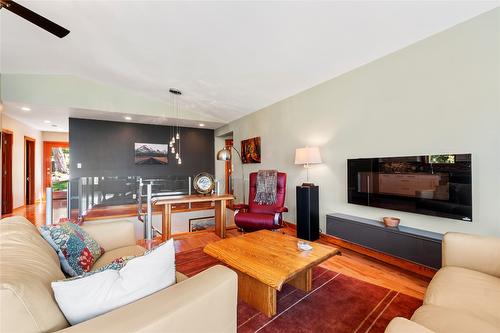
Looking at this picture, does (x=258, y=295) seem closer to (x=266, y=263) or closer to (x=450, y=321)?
(x=266, y=263)

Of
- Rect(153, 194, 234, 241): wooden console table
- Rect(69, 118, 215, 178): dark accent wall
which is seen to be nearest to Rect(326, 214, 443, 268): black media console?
Rect(153, 194, 234, 241): wooden console table

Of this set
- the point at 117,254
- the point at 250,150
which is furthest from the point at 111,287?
the point at 250,150

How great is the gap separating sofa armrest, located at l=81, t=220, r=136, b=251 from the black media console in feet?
8.24

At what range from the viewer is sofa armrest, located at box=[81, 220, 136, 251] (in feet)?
6.50

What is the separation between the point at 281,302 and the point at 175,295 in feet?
4.40

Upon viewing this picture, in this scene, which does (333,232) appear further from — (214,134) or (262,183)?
(214,134)

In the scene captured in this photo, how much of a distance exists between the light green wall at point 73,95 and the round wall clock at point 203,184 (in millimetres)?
2629

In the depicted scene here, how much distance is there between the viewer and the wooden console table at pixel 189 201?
3.32 meters

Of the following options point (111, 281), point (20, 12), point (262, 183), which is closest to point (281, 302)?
point (111, 281)

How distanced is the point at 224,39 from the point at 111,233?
99.3 inches

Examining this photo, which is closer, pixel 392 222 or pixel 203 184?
pixel 392 222

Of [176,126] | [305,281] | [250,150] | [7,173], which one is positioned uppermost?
[176,126]

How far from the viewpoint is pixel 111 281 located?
854mm

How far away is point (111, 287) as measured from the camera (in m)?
0.84
